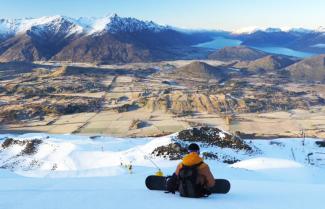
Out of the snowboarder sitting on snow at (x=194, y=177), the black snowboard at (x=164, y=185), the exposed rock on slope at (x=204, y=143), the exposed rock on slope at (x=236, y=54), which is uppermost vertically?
A: the exposed rock on slope at (x=236, y=54)

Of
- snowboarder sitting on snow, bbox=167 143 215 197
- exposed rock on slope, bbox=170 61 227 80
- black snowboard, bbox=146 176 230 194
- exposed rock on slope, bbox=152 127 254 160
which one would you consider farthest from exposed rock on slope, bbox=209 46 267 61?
snowboarder sitting on snow, bbox=167 143 215 197

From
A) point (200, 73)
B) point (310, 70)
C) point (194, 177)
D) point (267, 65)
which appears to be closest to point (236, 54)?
point (267, 65)

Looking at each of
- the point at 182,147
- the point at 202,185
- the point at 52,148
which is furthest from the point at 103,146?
the point at 202,185

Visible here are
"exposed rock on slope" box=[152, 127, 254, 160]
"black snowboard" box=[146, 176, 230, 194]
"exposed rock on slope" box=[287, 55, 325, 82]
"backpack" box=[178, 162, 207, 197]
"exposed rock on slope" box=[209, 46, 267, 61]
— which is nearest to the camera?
"backpack" box=[178, 162, 207, 197]

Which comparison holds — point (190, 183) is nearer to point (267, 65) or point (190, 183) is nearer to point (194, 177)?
point (194, 177)

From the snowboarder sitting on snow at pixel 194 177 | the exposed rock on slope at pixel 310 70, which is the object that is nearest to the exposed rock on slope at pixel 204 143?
the snowboarder sitting on snow at pixel 194 177

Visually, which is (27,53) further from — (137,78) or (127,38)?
(137,78)

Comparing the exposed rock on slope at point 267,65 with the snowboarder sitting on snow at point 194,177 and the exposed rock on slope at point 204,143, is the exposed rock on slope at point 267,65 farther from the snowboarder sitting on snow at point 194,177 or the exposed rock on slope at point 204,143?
the snowboarder sitting on snow at point 194,177

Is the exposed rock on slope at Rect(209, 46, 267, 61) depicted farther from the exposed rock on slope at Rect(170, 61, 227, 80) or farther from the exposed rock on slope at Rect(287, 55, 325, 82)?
the exposed rock on slope at Rect(170, 61, 227, 80)
